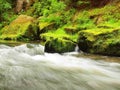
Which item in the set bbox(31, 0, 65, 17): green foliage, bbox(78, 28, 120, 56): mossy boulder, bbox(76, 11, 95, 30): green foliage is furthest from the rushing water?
bbox(31, 0, 65, 17): green foliage

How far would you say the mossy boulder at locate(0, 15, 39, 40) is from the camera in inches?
582

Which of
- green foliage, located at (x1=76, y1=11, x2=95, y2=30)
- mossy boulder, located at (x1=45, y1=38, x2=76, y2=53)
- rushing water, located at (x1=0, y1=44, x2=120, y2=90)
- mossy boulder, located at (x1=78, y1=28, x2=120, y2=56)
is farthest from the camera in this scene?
green foliage, located at (x1=76, y1=11, x2=95, y2=30)

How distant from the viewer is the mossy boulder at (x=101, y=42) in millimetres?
8281

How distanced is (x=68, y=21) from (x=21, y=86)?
10.6 meters

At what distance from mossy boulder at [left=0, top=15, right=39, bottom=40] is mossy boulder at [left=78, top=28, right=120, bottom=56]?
5.96 m

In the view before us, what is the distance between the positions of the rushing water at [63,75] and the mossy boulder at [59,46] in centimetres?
106

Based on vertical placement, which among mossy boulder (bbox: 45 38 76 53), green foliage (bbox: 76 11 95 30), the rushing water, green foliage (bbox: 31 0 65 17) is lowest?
the rushing water

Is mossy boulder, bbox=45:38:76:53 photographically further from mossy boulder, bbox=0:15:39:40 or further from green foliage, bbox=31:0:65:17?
green foliage, bbox=31:0:65:17

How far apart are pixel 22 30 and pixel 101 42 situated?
7.68 metres

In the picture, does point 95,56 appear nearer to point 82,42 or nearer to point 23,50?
point 82,42

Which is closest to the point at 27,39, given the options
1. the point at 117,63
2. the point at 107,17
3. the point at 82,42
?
the point at 107,17

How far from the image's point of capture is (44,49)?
383 inches

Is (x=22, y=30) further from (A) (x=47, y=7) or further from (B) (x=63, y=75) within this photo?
(B) (x=63, y=75)

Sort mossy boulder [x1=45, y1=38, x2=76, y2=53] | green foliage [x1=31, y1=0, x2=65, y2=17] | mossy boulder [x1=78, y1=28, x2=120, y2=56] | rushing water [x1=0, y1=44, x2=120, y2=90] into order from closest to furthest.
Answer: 1. rushing water [x1=0, y1=44, x2=120, y2=90]
2. mossy boulder [x1=78, y1=28, x2=120, y2=56]
3. mossy boulder [x1=45, y1=38, x2=76, y2=53]
4. green foliage [x1=31, y1=0, x2=65, y2=17]
